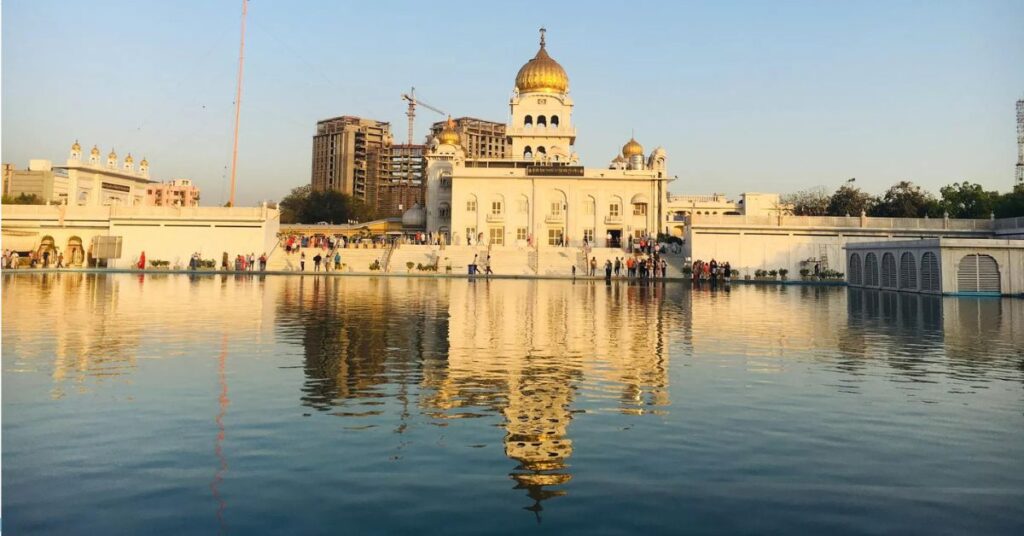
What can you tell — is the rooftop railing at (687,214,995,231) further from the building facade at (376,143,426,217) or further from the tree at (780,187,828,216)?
the building facade at (376,143,426,217)

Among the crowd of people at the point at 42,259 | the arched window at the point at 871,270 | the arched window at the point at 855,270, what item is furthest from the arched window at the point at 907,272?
the crowd of people at the point at 42,259

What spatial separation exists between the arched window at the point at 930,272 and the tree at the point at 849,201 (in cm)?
4629

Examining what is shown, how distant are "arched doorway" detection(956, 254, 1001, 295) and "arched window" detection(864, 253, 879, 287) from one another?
23.3 ft

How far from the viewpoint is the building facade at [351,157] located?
150 m

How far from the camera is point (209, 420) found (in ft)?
24.8

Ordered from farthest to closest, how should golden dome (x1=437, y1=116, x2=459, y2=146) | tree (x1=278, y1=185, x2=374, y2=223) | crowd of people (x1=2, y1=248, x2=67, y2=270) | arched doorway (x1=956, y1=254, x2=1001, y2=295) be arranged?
1. tree (x1=278, y1=185, x2=374, y2=223)
2. golden dome (x1=437, y1=116, x2=459, y2=146)
3. crowd of people (x1=2, y1=248, x2=67, y2=270)
4. arched doorway (x1=956, y1=254, x2=1001, y2=295)

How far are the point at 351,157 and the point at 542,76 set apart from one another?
287ft

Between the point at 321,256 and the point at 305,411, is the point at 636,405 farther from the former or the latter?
the point at 321,256

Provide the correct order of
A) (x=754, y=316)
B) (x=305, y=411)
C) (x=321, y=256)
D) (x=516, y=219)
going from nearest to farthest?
1. (x=305, y=411)
2. (x=754, y=316)
3. (x=321, y=256)
4. (x=516, y=219)

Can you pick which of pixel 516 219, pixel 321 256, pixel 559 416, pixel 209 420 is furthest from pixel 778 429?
pixel 516 219

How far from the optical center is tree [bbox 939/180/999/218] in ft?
212

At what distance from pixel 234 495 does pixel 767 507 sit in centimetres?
395

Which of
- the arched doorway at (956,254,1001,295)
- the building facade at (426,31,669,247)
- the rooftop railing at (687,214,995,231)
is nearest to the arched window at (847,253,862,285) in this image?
the arched doorway at (956,254,1001,295)

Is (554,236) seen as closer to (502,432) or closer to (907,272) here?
(907,272)
